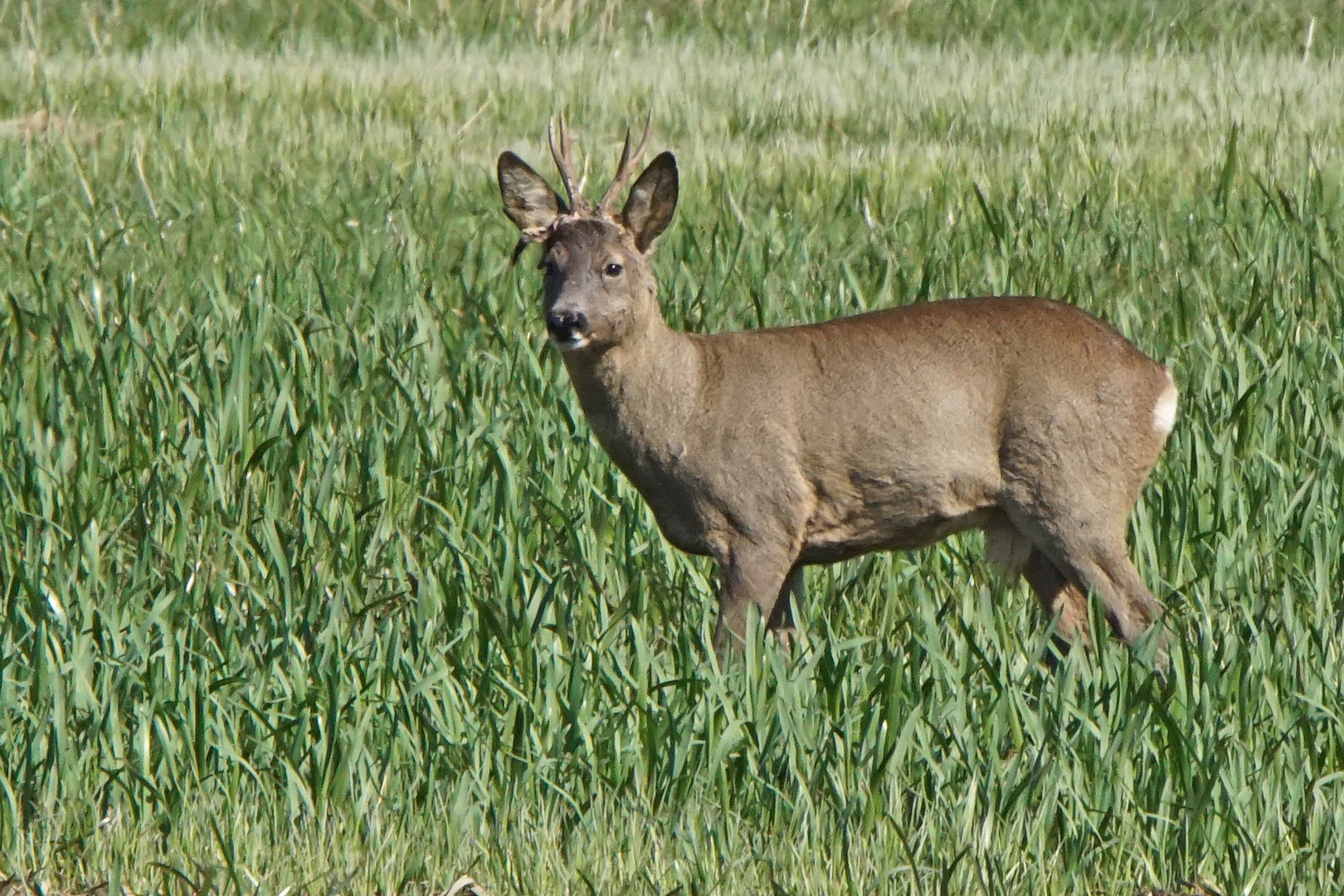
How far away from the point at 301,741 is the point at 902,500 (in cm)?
155

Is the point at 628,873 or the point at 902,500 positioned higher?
the point at 902,500

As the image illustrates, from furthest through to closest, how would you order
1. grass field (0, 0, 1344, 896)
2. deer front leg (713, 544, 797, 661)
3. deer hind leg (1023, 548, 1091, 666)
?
deer hind leg (1023, 548, 1091, 666) < deer front leg (713, 544, 797, 661) < grass field (0, 0, 1344, 896)

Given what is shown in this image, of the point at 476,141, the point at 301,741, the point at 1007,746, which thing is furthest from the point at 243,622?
the point at 476,141

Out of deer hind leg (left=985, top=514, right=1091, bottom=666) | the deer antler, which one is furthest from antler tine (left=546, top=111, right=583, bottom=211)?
deer hind leg (left=985, top=514, right=1091, bottom=666)

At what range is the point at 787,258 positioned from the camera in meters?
7.63

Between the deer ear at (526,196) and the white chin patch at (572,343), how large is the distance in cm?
47

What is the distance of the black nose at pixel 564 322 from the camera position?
456 cm

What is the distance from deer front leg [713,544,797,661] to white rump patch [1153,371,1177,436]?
918 millimetres

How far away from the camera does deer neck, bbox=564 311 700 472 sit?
15.7ft

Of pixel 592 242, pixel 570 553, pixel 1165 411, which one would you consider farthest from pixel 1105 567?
pixel 592 242

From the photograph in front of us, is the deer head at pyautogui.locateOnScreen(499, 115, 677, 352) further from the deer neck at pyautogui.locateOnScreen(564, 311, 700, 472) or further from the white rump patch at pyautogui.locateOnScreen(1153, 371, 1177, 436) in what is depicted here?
the white rump patch at pyautogui.locateOnScreen(1153, 371, 1177, 436)

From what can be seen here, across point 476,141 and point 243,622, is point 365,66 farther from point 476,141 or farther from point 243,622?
point 243,622

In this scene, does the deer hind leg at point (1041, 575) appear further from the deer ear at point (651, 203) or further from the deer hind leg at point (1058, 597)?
the deer ear at point (651, 203)

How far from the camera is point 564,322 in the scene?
4559mm
